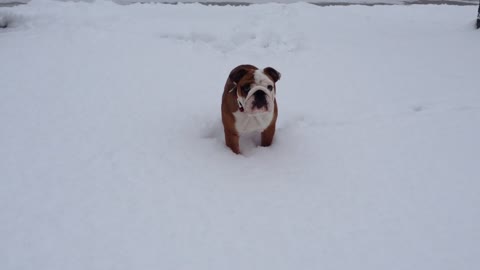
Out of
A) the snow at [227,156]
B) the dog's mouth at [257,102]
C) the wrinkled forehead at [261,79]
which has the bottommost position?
the snow at [227,156]

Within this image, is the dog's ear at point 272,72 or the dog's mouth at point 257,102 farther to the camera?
the dog's ear at point 272,72

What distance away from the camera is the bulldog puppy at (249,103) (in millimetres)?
2678

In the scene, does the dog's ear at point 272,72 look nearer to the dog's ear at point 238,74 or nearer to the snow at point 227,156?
the dog's ear at point 238,74

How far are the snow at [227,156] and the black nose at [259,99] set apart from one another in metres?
0.59

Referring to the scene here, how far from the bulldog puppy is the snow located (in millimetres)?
195

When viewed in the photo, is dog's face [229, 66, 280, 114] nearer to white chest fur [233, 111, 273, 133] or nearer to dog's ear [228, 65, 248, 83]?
dog's ear [228, 65, 248, 83]

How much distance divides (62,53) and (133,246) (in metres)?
4.24

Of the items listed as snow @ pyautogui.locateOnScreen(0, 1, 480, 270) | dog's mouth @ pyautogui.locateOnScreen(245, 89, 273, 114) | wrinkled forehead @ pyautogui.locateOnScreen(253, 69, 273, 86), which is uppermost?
wrinkled forehead @ pyautogui.locateOnScreen(253, 69, 273, 86)

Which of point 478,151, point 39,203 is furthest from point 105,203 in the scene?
point 478,151

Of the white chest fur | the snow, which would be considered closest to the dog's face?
the white chest fur

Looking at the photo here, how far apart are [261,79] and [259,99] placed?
0.21 meters

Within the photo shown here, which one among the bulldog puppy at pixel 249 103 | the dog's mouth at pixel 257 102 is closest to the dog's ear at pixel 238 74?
the bulldog puppy at pixel 249 103

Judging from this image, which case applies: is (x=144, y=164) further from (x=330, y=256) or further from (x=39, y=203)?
(x=330, y=256)

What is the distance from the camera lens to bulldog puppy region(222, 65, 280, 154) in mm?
2678
